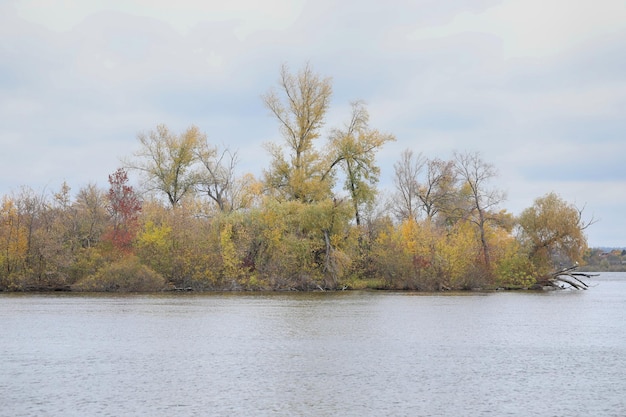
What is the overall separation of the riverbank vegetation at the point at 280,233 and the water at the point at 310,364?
23.9m

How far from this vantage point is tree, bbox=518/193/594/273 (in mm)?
65688

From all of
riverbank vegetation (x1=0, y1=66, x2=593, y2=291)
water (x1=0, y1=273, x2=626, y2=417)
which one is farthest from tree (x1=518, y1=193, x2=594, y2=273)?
water (x1=0, y1=273, x2=626, y2=417)

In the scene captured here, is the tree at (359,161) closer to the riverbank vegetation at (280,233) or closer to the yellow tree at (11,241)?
the riverbank vegetation at (280,233)

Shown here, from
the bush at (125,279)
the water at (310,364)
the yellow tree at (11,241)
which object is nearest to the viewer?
the water at (310,364)

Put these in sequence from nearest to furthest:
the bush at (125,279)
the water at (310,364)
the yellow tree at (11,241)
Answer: the water at (310,364) → the bush at (125,279) → the yellow tree at (11,241)

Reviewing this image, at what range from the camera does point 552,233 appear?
66375 mm

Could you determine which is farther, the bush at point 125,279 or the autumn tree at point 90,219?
the autumn tree at point 90,219

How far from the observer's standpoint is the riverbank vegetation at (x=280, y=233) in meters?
60.3

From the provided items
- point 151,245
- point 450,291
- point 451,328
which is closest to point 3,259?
point 151,245

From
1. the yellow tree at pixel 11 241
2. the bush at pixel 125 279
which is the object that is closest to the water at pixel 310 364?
the bush at pixel 125 279

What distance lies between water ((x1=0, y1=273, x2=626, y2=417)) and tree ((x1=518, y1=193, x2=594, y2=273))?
1163 inches

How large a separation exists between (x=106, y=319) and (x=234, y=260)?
28.7 m

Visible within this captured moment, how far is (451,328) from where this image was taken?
30000 millimetres

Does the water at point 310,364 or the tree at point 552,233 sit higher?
the tree at point 552,233
